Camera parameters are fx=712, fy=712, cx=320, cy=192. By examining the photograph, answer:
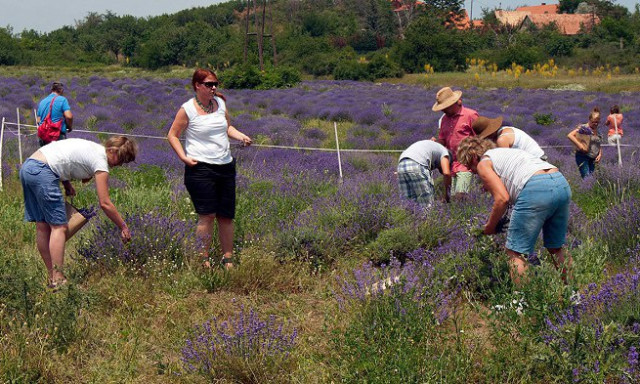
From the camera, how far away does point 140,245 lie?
16.2ft

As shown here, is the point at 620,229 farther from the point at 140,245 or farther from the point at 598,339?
the point at 140,245

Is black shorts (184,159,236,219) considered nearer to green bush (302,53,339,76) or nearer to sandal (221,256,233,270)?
sandal (221,256,233,270)

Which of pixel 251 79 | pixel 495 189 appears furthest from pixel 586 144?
pixel 251 79

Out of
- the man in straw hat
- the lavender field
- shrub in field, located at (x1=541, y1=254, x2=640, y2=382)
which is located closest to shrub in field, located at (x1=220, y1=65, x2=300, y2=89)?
the lavender field

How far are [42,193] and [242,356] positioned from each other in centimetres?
198

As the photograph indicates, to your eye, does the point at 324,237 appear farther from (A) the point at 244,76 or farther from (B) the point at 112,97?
(A) the point at 244,76

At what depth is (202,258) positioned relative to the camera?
197 inches

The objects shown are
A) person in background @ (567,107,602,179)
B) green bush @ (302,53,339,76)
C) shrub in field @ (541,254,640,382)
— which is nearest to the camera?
shrub in field @ (541,254,640,382)

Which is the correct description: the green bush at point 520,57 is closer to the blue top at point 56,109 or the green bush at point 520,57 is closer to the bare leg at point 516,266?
the blue top at point 56,109

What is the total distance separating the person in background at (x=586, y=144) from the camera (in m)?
8.94

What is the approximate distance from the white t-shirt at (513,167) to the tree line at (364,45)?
91.8 ft

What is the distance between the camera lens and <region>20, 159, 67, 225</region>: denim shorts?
459 centimetres

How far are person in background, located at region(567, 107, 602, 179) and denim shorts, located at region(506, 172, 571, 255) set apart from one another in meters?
5.07

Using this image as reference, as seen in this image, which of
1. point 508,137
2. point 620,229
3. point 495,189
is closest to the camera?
point 495,189
